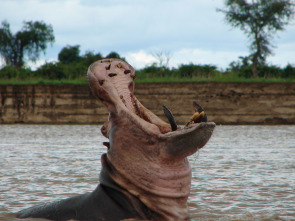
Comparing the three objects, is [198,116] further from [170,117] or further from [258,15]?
[258,15]

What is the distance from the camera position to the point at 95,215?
1814 millimetres

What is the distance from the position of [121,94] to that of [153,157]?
0.28 metres

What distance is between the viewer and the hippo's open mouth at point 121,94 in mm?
1805

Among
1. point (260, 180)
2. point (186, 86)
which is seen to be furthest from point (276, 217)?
point (186, 86)

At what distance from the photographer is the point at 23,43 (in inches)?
1997

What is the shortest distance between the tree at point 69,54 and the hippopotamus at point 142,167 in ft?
158

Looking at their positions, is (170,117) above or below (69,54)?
below

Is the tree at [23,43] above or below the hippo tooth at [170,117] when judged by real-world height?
above

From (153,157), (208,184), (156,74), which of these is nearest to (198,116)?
(153,157)

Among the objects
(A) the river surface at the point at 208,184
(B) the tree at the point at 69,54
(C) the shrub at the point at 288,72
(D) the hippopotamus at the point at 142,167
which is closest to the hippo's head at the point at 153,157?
(D) the hippopotamus at the point at 142,167

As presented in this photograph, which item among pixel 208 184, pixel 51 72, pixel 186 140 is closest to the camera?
pixel 186 140

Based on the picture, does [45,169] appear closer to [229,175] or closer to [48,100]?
[229,175]

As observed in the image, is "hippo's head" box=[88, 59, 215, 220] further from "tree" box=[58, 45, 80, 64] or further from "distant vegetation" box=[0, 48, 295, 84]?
"tree" box=[58, 45, 80, 64]

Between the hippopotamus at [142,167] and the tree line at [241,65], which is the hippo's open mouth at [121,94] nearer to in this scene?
the hippopotamus at [142,167]
